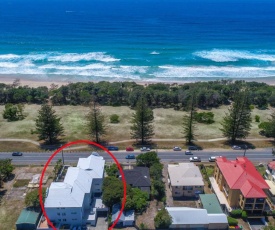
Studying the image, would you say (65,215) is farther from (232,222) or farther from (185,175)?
(232,222)

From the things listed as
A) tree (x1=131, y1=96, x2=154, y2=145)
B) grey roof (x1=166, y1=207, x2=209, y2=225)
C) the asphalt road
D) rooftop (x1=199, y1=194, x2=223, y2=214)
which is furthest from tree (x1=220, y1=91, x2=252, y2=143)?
grey roof (x1=166, y1=207, x2=209, y2=225)

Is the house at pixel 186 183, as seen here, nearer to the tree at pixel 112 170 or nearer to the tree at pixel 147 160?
the tree at pixel 147 160

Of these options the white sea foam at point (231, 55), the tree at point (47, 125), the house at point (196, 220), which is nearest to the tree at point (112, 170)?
the house at point (196, 220)

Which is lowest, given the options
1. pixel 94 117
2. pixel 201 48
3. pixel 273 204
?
pixel 273 204

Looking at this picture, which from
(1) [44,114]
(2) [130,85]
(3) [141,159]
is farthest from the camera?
(2) [130,85]

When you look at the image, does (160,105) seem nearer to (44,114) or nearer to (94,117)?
(94,117)

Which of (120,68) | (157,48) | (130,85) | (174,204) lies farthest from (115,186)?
(157,48)

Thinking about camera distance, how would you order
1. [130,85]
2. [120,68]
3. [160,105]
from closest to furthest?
[160,105] < [130,85] < [120,68]
